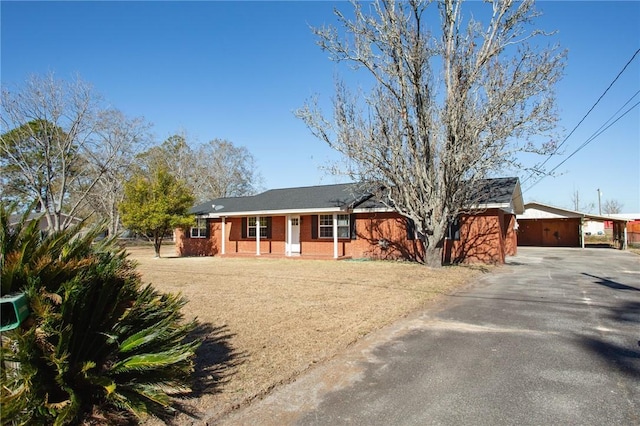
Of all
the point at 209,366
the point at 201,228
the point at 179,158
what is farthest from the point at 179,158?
the point at 209,366

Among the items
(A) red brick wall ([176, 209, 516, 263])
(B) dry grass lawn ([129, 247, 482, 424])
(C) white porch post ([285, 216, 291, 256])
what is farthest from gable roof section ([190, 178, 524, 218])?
(B) dry grass lawn ([129, 247, 482, 424])

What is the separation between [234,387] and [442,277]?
372 inches

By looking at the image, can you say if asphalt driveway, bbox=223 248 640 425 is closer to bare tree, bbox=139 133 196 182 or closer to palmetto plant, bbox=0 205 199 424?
palmetto plant, bbox=0 205 199 424

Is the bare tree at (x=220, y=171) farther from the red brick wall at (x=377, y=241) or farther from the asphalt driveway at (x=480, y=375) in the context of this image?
the asphalt driveway at (x=480, y=375)

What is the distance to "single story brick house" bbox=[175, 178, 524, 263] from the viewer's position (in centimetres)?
1678

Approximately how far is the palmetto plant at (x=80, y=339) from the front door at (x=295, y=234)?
17433mm

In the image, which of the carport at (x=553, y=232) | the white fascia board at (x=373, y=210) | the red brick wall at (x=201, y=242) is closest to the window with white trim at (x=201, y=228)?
the red brick wall at (x=201, y=242)

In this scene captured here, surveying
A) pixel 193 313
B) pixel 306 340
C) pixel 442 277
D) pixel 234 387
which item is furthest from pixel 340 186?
pixel 234 387

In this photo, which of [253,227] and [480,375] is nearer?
[480,375]

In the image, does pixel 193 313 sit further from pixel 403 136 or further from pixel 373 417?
pixel 403 136

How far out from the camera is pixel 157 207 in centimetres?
2095

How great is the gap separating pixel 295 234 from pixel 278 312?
14.0m

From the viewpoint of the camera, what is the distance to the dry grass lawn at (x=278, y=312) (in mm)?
4254

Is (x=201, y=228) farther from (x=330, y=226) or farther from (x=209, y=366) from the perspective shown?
(x=209, y=366)
